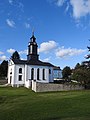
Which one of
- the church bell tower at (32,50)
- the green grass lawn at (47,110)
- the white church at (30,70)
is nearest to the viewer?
the green grass lawn at (47,110)

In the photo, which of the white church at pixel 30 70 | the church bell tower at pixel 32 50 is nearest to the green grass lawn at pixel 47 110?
the white church at pixel 30 70

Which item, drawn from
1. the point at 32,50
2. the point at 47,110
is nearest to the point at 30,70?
the point at 32,50

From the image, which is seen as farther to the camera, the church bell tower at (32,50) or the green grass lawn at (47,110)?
the church bell tower at (32,50)

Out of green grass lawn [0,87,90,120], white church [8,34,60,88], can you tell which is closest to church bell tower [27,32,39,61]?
white church [8,34,60,88]

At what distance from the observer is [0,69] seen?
336 feet

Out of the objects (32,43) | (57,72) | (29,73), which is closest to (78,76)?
(29,73)

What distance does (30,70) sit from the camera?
69188mm

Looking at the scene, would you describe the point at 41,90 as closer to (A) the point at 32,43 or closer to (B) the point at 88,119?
(A) the point at 32,43

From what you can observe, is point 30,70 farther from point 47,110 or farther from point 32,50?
point 47,110

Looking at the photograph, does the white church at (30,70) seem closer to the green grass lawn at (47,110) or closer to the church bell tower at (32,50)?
the church bell tower at (32,50)

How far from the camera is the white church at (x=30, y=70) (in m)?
67.6

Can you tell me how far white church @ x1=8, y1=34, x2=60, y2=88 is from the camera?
67.6 metres

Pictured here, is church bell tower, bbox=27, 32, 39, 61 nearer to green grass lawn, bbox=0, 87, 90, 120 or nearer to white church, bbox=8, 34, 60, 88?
white church, bbox=8, 34, 60, 88

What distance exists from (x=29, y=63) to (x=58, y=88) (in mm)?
23009
